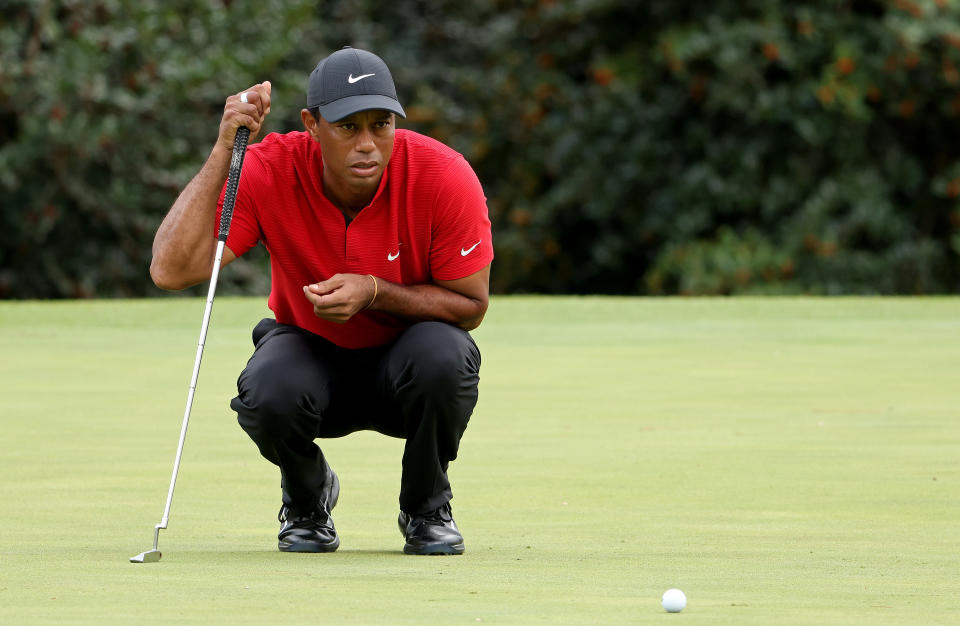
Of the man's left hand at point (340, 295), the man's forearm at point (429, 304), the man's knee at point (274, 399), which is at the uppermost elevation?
the man's left hand at point (340, 295)

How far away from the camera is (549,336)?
1327cm

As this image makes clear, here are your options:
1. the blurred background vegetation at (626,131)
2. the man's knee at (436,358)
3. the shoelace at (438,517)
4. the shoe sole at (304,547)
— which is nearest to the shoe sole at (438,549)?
the shoelace at (438,517)

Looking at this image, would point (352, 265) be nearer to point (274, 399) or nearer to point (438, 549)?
point (274, 399)

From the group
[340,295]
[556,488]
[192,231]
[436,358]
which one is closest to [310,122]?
[192,231]

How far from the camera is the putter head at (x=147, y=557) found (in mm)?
4754

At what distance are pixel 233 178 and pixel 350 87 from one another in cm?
42

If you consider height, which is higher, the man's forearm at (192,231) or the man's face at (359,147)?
the man's face at (359,147)

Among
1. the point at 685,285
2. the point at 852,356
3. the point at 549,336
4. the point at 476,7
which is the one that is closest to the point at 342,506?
the point at 852,356

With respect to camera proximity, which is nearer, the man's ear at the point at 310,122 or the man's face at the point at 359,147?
the man's face at the point at 359,147

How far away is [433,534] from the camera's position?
17.1ft

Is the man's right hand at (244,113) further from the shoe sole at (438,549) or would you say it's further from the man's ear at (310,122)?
the shoe sole at (438,549)

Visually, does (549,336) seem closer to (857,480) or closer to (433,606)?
(857,480)

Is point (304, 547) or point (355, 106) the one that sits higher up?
point (355, 106)

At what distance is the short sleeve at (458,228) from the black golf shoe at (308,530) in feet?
2.54
